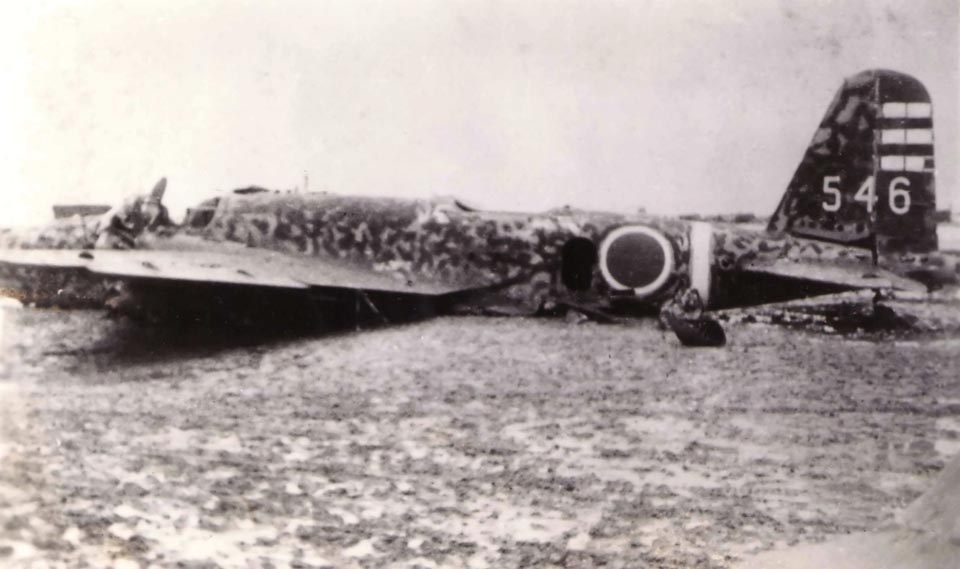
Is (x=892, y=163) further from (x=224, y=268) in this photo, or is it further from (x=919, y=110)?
(x=224, y=268)

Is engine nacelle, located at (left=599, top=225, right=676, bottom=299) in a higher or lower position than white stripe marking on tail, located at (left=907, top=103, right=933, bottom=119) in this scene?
lower

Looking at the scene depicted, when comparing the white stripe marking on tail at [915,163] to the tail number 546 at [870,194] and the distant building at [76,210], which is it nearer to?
the tail number 546 at [870,194]

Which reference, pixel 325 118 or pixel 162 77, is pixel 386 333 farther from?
pixel 162 77

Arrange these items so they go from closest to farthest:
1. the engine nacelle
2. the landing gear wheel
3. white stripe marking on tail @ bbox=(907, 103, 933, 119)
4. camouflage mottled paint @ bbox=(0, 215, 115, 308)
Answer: white stripe marking on tail @ bbox=(907, 103, 933, 119) < the landing gear wheel < camouflage mottled paint @ bbox=(0, 215, 115, 308) < the engine nacelle

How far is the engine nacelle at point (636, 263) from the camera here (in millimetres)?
3180

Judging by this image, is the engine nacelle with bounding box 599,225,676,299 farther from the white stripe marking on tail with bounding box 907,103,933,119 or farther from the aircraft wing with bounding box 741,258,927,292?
the white stripe marking on tail with bounding box 907,103,933,119

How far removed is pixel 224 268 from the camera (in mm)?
3162

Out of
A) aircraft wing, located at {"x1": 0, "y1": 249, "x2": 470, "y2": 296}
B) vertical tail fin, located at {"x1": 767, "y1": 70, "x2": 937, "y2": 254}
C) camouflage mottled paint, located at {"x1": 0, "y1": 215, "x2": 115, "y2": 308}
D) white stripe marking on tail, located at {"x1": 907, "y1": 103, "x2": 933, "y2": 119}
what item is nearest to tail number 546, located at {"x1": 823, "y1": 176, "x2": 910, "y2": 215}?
vertical tail fin, located at {"x1": 767, "y1": 70, "x2": 937, "y2": 254}

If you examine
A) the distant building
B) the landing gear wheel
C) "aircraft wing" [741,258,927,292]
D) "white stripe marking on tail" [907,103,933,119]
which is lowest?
the landing gear wheel

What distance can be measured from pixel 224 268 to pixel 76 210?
0.62m

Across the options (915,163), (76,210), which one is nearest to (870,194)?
(915,163)

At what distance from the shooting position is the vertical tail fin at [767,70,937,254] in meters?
2.28

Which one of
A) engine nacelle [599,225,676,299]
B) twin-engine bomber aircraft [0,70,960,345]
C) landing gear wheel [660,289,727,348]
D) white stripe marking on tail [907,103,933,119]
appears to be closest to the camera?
white stripe marking on tail [907,103,933,119]

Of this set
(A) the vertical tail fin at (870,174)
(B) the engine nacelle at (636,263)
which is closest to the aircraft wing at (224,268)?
(B) the engine nacelle at (636,263)
